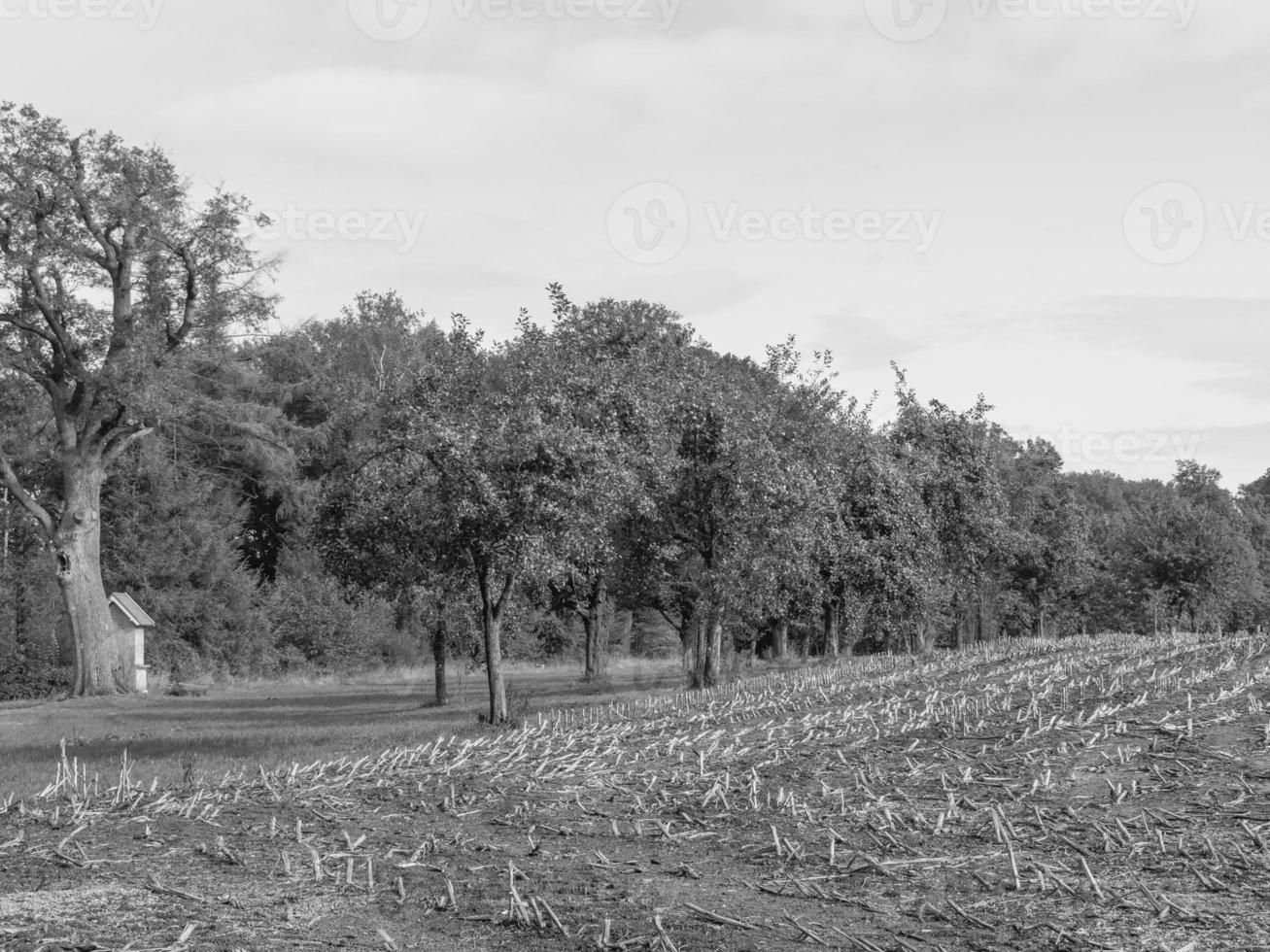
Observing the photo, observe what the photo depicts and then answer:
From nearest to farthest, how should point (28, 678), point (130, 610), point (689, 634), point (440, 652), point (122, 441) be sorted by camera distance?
point (440, 652) < point (689, 634) < point (122, 441) < point (28, 678) < point (130, 610)

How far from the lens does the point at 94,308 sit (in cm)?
4394

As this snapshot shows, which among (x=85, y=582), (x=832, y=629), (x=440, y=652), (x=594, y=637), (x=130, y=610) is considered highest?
(x=85, y=582)

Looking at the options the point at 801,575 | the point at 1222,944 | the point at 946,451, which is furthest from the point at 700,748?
the point at 946,451

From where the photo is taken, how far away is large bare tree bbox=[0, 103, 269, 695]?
41594 mm

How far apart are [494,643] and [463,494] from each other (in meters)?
3.99

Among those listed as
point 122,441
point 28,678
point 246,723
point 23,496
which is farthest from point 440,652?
point 28,678

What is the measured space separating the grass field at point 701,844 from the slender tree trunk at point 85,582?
27.1 metres

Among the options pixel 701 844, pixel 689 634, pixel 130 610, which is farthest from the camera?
pixel 130 610

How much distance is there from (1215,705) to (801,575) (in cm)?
1780

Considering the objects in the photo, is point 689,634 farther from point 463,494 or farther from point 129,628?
point 129,628

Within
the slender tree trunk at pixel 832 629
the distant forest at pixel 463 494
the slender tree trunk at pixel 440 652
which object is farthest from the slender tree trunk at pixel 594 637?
the slender tree trunk at pixel 440 652

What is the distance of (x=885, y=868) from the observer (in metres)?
10.5

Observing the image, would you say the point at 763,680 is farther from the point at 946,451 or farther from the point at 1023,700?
the point at 946,451

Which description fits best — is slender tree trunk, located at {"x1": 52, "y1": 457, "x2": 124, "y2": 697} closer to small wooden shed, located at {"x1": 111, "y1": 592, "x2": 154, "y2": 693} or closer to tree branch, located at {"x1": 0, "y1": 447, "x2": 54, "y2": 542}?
tree branch, located at {"x1": 0, "y1": 447, "x2": 54, "y2": 542}
